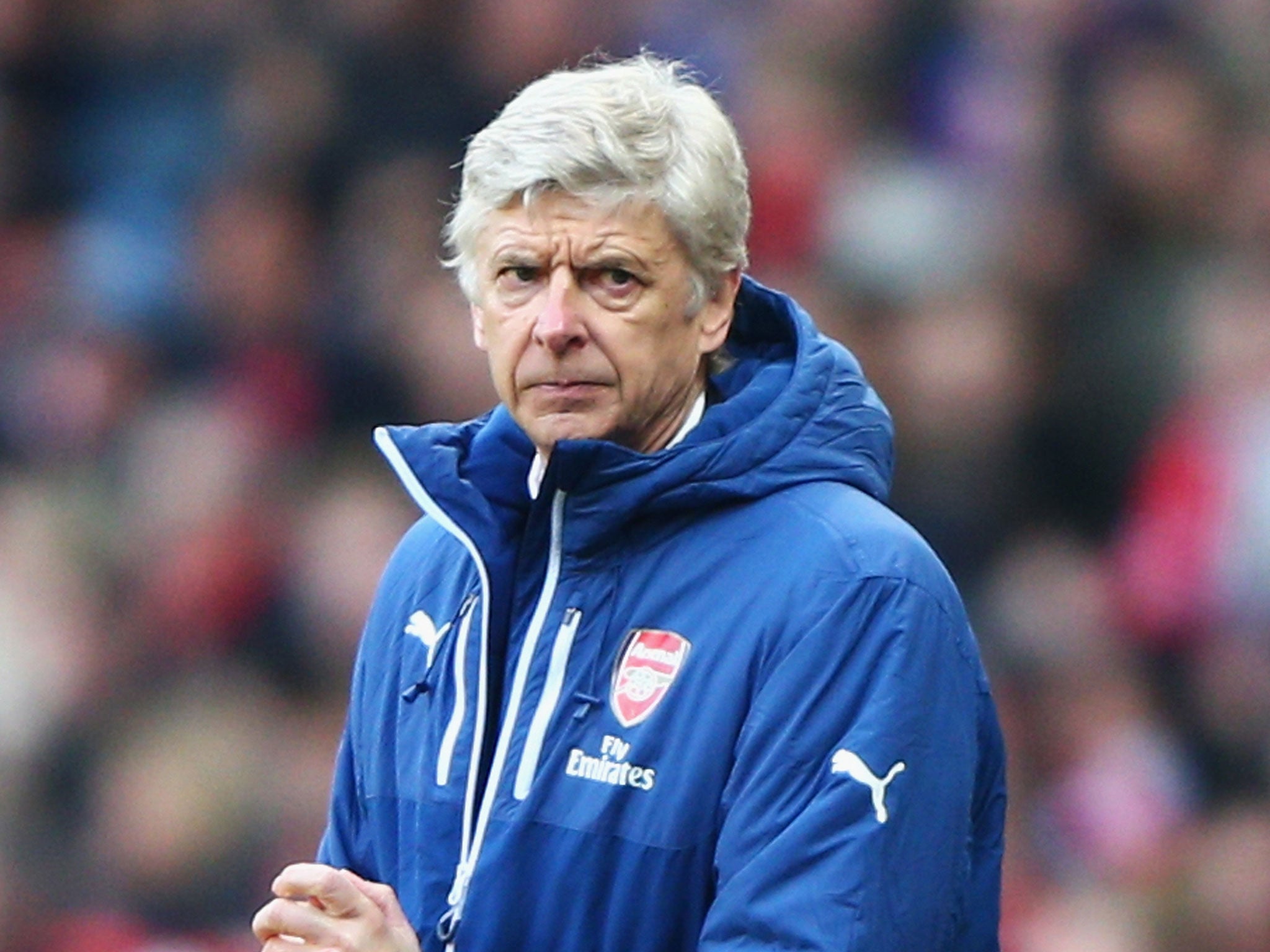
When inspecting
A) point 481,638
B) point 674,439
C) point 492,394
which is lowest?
point 492,394

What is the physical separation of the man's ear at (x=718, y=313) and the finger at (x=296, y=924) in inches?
28.6

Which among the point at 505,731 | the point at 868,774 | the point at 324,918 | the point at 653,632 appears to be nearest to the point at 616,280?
the point at 653,632

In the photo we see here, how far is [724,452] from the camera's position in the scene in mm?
2676

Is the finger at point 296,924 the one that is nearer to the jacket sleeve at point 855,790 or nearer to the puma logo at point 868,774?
the jacket sleeve at point 855,790

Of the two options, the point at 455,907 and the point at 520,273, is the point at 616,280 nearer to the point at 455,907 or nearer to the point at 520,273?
the point at 520,273

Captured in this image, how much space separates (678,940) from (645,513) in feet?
1.43

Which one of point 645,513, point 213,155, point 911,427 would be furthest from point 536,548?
point 213,155

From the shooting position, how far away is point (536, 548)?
274 centimetres

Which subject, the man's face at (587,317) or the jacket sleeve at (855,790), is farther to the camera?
the man's face at (587,317)

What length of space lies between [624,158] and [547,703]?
1.85ft

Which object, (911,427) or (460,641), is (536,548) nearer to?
(460,641)

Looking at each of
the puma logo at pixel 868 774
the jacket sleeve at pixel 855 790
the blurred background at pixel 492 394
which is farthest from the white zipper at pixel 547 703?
the blurred background at pixel 492 394

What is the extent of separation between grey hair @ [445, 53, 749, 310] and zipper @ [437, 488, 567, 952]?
0.31m

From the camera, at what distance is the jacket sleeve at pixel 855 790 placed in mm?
2484
